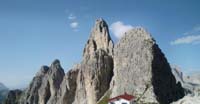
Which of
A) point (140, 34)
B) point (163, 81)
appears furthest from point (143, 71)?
point (140, 34)

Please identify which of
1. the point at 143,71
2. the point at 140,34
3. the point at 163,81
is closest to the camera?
the point at 143,71

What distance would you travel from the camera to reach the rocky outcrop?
560 ft

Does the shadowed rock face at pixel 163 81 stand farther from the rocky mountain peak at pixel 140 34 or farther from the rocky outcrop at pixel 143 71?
the rocky mountain peak at pixel 140 34

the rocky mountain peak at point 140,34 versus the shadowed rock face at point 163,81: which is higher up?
the rocky mountain peak at point 140,34

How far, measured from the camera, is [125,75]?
7426 inches

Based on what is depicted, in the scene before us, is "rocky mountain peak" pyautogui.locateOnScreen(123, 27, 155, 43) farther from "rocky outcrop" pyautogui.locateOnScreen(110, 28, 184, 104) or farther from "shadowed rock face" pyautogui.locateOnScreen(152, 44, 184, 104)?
"shadowed rock face" pyautogui.locateOnScreen(152, 44, 184, 104)

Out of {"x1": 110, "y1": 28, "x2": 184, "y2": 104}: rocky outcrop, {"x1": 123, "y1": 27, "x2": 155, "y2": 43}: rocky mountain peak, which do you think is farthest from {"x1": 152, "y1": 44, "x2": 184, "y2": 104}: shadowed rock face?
{"x1": 123, "y1": 27, "x2": 155, "y2": 43}: rocky mountain peak

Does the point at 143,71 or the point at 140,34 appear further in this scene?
the point at 140,34

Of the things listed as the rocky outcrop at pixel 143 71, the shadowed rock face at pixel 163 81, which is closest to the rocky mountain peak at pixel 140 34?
the rocky outcrop at pixel 143 71

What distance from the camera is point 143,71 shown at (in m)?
178

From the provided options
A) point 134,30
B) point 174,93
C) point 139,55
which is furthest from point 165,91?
point 134,30

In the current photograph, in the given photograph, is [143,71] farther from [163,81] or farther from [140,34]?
[140,34]

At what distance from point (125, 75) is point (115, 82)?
909 cm

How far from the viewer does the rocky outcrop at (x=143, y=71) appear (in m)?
171
